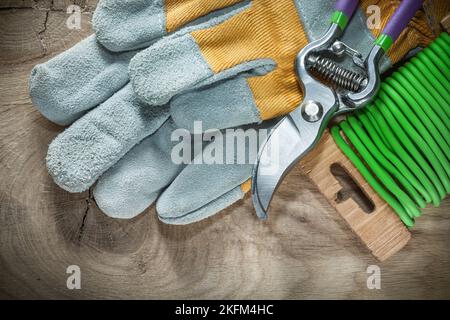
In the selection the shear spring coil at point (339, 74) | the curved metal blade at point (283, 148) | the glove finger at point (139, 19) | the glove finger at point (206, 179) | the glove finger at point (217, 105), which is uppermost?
the glove finger at point (139, 19)

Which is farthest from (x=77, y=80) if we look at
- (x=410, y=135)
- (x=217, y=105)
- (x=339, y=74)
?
(x=410, y=135)

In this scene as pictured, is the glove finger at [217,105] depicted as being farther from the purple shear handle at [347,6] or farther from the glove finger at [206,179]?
the purple shear handle at [347,6]

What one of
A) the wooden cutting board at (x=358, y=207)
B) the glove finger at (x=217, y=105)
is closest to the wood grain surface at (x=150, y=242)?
the wooden cutting board at (x=358, y=207)

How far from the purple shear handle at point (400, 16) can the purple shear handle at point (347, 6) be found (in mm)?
51

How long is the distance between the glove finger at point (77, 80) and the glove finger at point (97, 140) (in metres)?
0.02

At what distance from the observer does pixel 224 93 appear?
0.73 meters

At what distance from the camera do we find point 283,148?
713 millimetres

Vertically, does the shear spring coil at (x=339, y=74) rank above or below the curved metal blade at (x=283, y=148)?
above

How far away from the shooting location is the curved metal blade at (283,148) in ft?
2.33

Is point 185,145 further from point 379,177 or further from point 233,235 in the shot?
point 379,177

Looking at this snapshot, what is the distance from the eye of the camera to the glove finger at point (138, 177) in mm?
748

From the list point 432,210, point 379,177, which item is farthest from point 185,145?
point 432,210

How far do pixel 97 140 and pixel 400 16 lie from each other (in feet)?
1.42

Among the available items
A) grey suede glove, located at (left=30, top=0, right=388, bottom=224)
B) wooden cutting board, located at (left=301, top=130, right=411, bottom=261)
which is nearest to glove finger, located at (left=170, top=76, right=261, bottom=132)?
grey suede glove, located at (left=30, top=0, right=388, bottom=224)
